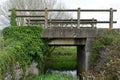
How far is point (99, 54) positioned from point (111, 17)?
90.7 inches

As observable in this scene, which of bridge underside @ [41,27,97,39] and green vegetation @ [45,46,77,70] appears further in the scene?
green vegetation @ [45,46,77,70]

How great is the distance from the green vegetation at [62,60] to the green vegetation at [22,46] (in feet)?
24.4

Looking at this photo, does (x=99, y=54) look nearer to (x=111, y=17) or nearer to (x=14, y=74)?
(x=111, y=17)

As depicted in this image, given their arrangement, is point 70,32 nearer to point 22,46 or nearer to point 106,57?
point 22,46

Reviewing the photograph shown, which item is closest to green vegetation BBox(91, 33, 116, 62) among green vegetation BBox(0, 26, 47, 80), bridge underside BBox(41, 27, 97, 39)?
bridge underside BBox(41, 27, 97, 39)

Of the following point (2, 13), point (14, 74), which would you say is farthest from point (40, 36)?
point (2, 13)

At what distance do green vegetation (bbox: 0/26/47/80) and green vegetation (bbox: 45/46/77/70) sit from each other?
24.4ft

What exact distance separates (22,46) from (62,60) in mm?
12548

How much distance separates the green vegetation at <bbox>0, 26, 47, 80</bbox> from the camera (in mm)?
11165

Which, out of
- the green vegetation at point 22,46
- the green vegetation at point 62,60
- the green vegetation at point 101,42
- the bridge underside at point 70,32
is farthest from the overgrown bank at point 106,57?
the green vegetation at point 62,60

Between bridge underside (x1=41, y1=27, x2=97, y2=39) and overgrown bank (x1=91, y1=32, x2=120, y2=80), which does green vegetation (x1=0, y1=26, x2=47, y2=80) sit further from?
overgrown bank (x1=91, y1=32, x2=120, y2=80)

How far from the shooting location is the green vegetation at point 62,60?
2241 centimetres

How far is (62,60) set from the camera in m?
25.2

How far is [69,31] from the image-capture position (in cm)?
1484
